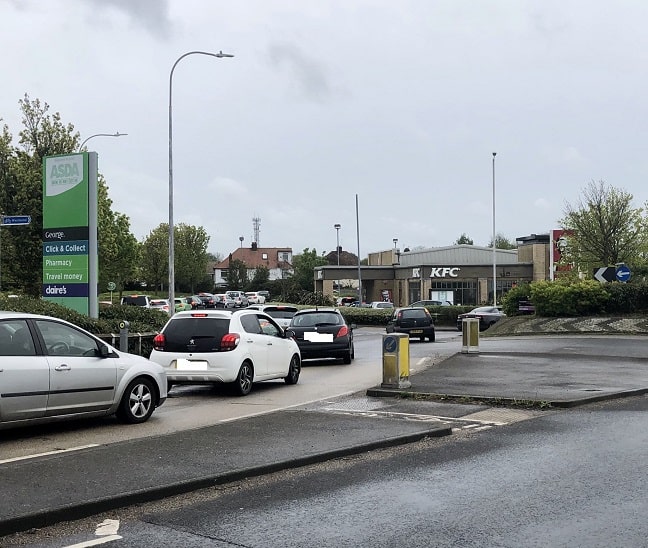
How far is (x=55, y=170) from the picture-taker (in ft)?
66.6

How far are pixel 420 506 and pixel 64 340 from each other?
16.8ft

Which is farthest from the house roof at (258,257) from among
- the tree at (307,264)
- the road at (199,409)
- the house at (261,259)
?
the road at (199,409)

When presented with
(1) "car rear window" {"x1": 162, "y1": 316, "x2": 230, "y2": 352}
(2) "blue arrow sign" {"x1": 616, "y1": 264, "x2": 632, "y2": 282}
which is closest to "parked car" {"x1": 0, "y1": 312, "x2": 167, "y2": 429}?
(1) "car rear window" {"x1": 162, "y1": 316, "x2": 230, "y2": 352}

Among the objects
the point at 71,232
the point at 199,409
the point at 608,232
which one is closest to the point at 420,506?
the point at 199,409

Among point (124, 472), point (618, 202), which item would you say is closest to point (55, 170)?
point (124, 472)

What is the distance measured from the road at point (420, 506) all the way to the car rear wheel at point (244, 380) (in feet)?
17.1

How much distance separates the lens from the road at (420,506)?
5.50 meters

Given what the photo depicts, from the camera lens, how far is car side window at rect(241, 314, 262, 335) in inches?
561

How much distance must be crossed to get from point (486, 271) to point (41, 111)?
153ft

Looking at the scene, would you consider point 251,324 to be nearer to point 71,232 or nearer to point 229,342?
point 229,342

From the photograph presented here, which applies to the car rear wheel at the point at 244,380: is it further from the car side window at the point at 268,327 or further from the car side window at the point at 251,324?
the car side window at the point at 268,327

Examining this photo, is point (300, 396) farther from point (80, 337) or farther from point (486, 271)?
point (486, 271)

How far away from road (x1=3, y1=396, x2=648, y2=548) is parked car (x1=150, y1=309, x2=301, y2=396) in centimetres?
519

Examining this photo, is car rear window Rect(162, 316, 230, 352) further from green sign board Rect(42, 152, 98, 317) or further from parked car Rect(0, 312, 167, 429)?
green sign board Rect(42, 152, 98, 317)
